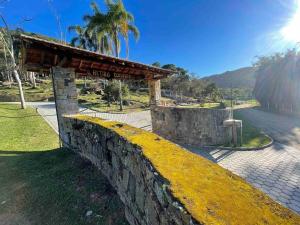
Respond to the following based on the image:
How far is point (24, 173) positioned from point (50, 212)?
7.57 feet

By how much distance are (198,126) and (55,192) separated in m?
6.68

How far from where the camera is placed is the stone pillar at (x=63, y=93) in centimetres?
666

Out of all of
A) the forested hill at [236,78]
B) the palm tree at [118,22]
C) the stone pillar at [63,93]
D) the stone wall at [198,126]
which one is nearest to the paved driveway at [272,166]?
the stone wall at [198,126]

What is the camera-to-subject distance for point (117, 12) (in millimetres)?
18469

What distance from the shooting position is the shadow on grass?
10.2 feet

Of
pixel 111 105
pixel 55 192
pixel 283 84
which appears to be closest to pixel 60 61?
pixel 55 192

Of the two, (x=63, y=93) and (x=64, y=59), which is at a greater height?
(x=64, y=59)

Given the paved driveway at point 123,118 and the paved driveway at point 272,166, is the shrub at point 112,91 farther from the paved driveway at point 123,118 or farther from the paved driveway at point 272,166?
the paved driveway at point 272,166

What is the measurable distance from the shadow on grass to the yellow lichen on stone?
1696 millimetres

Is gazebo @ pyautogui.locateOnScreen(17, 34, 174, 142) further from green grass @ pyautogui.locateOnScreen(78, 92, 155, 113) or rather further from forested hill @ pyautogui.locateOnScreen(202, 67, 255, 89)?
forested hill @ pyautogui.locateOnScreen(202, 67, 255, 89)

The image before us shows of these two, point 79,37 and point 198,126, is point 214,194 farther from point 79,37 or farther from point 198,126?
point 79,37

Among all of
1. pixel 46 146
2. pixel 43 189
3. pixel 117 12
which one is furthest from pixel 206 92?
pixel 43 189

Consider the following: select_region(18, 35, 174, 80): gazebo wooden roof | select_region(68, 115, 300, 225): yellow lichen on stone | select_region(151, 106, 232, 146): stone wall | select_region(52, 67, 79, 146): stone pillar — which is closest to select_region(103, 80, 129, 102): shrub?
select_region(18, 35, 174, 80): gazebo wooden roof

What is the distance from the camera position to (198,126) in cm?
876
